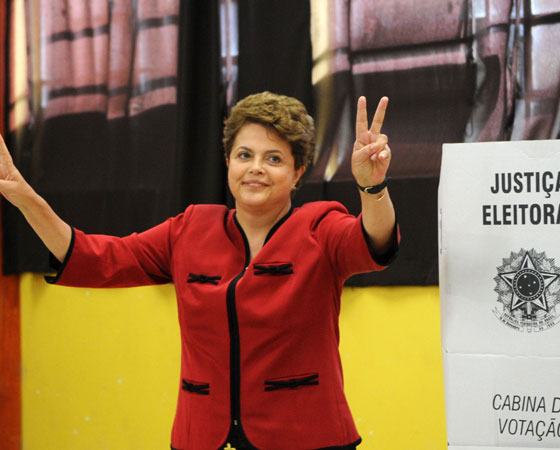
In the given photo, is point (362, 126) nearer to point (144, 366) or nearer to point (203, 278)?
point (203, 278)

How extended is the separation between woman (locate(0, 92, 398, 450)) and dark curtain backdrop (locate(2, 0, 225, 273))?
108cm

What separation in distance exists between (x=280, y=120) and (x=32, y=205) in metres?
0.56

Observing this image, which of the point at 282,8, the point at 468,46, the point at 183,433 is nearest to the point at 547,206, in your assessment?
the point at 183,433

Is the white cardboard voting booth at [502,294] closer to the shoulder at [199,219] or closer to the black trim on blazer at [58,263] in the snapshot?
the shoulder at [199,219]

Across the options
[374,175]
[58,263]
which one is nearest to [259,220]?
Result: [374,175]

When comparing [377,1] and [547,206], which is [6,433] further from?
[547,206]

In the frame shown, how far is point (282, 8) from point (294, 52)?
171mm

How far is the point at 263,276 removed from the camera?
1387mm

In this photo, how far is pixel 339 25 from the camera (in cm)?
241

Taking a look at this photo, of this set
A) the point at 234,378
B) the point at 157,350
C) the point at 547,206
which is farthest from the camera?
the point at 157,350

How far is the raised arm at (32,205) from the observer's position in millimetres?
1395

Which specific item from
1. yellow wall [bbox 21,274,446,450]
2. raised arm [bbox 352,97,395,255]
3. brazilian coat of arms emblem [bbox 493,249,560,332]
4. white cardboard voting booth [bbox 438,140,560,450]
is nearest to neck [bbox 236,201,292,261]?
raised arm [bbox 352,97,395,255]

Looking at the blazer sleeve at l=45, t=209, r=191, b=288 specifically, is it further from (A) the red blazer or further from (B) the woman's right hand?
(B) the woman's right hand

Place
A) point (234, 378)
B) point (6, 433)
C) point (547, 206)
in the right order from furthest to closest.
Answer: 1. point (6, 433)
2. point (234, 378)
3. point (547, 206)
